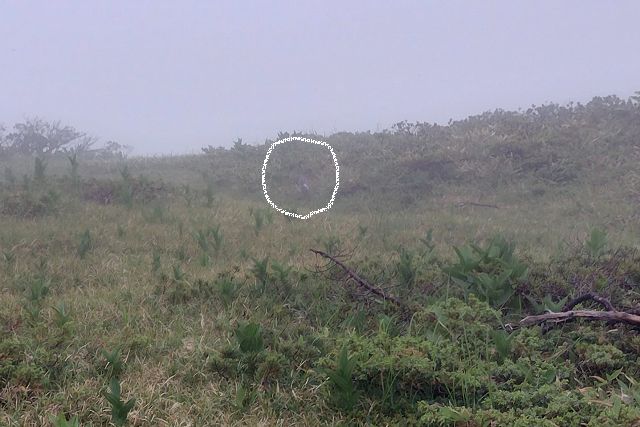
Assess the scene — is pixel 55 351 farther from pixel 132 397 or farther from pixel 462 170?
pixel 462 170

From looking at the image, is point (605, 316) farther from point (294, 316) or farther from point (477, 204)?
point (477, 204)

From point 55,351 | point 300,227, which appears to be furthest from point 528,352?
point 300,227

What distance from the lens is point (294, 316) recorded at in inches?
181

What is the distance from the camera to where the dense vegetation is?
3.16m

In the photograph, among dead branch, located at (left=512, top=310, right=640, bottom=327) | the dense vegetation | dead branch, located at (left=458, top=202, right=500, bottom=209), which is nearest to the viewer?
the dense vegetation

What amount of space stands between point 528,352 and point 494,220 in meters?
6.37

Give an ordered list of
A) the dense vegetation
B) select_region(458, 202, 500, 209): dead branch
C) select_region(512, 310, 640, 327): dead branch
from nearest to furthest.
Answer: the dense vegetation
select_region(512, 310, 640, 327): dead branch
select_region(458, 202, 500, 209): dead branch

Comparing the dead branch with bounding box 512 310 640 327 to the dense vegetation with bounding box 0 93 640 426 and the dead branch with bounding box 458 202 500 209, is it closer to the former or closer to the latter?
the dense vegetation with bounding box 0 93 640 426

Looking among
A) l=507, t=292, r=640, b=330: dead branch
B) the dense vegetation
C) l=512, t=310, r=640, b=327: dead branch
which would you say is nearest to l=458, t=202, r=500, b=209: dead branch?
the dense vegetation

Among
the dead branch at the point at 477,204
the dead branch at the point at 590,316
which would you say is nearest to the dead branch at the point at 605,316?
the dead branch at the point at 590,316

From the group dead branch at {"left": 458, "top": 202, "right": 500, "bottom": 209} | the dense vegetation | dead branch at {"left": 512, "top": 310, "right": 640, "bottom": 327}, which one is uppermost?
dead branch at {"left": 458, "top": 202, "right": 500, "bottom": 209}

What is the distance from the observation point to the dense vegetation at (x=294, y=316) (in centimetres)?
316

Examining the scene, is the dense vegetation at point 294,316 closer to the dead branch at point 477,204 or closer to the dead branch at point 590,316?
the dead branch at point 590,316

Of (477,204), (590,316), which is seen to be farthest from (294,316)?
(477,204)
